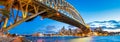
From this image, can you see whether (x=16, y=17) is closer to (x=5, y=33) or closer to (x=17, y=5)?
(x=5, y=33)

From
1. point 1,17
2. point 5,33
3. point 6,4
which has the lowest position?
point 5,33

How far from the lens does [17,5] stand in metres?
23.0

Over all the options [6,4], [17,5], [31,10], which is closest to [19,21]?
[6,4]

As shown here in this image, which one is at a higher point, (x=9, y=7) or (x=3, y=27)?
(x=9, y=7)

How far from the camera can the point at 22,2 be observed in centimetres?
2105

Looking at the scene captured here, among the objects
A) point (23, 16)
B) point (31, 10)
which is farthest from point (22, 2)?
point (31, 10)

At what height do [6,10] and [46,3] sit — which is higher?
[46,3]

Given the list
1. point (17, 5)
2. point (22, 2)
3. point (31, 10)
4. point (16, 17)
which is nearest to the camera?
point (16, 17)

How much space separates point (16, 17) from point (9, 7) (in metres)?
1.00

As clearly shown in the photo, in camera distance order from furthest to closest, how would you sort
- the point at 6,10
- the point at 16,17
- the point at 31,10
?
the point at 31,10, the point at 16,17, the point at 6,10

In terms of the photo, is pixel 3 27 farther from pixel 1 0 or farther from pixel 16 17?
pixel 1 0

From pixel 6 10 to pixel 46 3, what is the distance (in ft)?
29.0

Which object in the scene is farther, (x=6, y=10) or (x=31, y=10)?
(x=31, y=10)

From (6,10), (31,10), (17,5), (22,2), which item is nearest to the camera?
(6,10)
